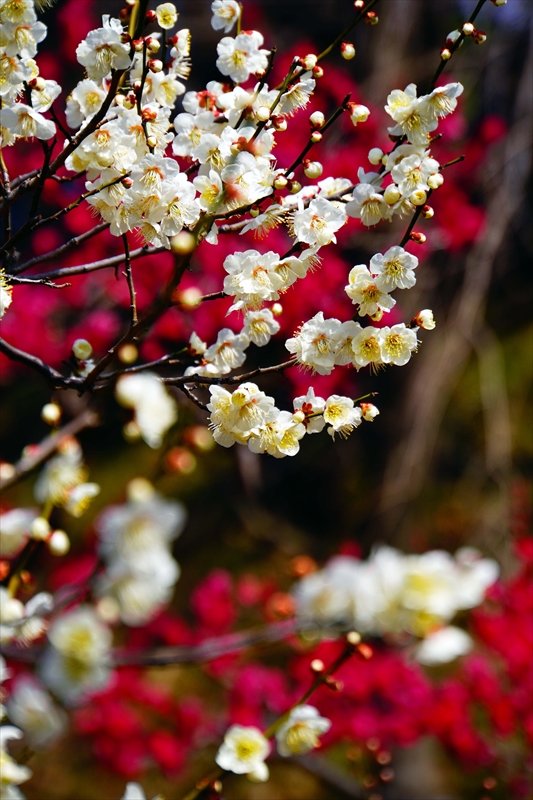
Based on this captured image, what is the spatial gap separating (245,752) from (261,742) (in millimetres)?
33

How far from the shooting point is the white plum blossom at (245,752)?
1134 mm

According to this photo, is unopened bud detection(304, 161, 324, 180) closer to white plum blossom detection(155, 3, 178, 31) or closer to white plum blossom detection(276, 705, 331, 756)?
white plum blossom detection(155, 3, 178, 31)

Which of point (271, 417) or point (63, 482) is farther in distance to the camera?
point (63, 482)

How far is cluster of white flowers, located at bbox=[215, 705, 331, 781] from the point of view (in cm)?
114

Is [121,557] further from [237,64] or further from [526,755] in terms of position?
[526,755]

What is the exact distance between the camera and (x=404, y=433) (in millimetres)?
3779

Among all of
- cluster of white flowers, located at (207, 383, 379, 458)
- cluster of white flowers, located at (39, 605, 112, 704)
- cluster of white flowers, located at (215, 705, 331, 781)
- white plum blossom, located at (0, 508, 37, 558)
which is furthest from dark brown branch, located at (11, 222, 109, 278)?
cluster of white flowers, located at (215, 705, 331, 781)

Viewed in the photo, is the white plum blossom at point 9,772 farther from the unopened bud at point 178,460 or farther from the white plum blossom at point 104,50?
the white plum blossom at point 104,50

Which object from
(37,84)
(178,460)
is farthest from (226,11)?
(178,460)

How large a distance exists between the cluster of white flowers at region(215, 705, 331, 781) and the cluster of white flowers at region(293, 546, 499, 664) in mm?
243

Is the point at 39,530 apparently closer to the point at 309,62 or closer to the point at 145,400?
the point at 145,400

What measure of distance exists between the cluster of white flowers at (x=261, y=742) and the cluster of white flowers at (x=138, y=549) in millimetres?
284

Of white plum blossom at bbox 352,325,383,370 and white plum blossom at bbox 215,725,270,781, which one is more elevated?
white plum blossom at bbox 352,325,383,370

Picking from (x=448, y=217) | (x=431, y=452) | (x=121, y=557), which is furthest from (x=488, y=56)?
(x=121, y=557)
